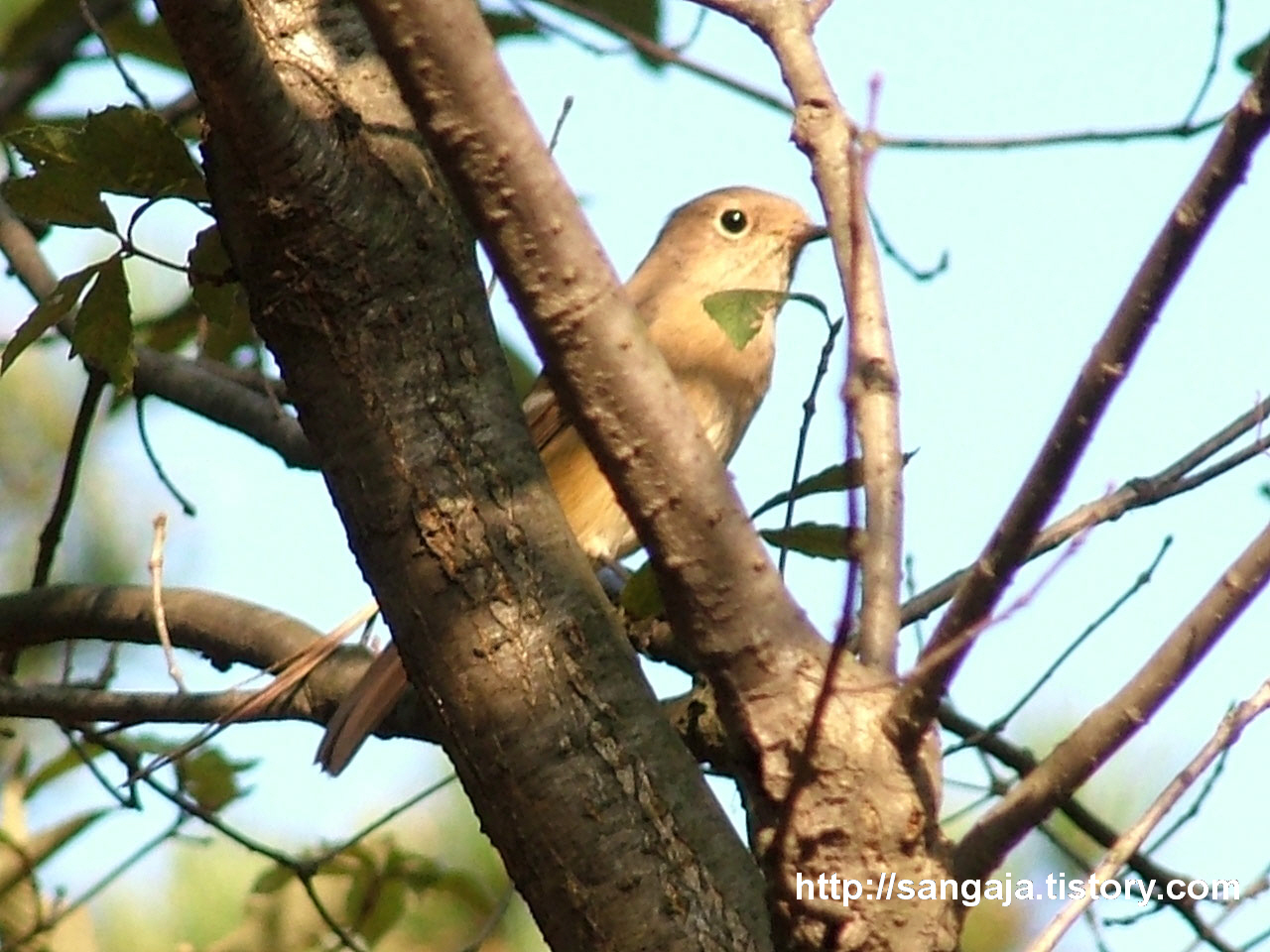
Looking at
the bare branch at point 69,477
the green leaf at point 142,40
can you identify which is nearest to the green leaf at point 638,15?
the green leaf at point 142,40

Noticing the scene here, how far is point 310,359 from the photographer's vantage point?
2.20 metres

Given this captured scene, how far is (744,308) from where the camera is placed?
6.89 feet

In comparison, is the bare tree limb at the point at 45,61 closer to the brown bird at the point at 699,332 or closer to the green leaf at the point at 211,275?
the brown bird at the point at 699,332

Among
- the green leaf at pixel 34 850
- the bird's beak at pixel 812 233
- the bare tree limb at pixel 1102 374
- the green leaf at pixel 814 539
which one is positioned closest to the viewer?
the bare tree limb at pixel 1102 374

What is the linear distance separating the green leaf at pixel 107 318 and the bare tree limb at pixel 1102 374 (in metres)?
1.20

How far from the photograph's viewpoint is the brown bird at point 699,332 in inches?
175

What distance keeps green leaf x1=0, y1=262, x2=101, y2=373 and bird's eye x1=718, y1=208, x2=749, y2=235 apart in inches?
117

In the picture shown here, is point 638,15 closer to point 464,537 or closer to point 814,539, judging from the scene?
point 814,539

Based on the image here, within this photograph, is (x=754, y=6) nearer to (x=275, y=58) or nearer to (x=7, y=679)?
(x=275, y=58)

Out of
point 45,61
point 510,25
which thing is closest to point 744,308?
point 510,25

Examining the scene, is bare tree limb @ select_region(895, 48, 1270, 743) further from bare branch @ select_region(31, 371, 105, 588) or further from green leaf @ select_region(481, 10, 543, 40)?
green leaf @ select_region(481, 10, 543, 40)

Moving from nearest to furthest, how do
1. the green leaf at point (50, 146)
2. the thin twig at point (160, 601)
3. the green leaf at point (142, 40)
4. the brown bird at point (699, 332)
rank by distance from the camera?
the green leaf at point (50, 146) < the thin twig at point (160, 601) < the green leaf at point (142, 40) < the brown bird at point (699, 332)

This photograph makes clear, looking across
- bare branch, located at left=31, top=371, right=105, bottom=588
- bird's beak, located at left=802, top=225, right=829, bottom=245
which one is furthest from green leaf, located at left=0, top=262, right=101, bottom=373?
bird's beak, located at left=802, top=225, right=829, bottom=245

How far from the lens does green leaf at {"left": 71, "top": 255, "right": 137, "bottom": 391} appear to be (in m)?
2.45
